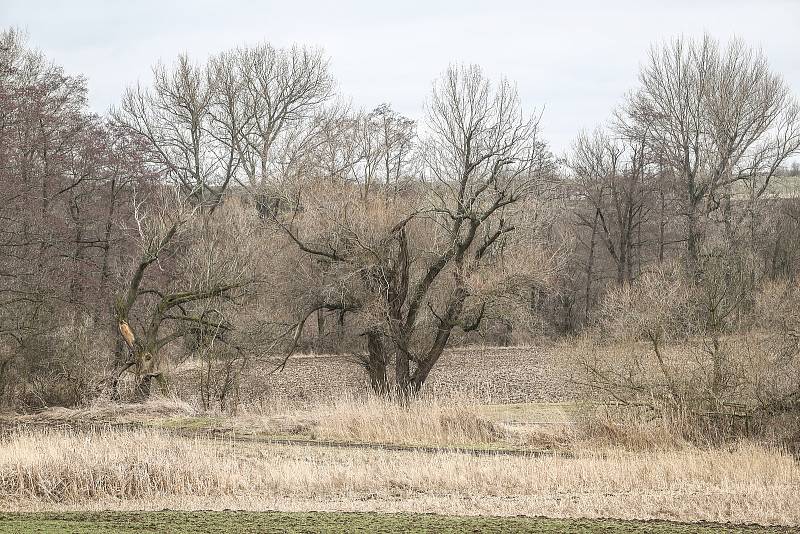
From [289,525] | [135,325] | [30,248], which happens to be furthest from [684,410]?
[135,325]

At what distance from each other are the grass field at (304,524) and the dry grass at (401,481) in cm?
105

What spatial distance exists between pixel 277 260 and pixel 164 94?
97.7 feet

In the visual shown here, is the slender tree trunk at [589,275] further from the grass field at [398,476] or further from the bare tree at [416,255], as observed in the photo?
the grass field at [398,476]

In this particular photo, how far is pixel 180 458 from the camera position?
48.3 feet

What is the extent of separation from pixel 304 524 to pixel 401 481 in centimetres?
448

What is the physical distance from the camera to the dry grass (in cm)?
1230

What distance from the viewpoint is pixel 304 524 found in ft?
33.0

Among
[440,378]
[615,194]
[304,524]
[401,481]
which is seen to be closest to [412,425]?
[401,481]

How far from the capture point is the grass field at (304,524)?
9.61 meters

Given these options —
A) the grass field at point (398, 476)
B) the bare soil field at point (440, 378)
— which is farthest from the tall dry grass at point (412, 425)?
the bare soil field at point (440, 378)

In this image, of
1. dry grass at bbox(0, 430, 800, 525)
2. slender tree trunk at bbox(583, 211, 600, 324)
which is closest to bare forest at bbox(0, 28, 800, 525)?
dry grass at bbox(0, 430, 800, 525)

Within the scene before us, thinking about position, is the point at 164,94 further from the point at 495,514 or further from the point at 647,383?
the point at 495,514

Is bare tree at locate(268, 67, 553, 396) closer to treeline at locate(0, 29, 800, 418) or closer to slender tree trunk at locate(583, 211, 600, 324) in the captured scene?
treeline at locate(0, 29, 800, 418)

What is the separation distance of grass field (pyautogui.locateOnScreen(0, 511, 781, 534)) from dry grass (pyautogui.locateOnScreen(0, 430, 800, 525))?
105cm
